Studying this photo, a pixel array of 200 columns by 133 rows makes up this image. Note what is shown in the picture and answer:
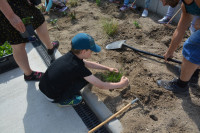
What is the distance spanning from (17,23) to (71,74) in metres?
0.83

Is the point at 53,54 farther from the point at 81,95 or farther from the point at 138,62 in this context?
the point at 138,62

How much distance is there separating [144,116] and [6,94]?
1.95 metres

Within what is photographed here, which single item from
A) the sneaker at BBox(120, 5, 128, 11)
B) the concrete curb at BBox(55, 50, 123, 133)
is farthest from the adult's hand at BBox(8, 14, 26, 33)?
the sneaker at BBox(120, 5, 128, 11)

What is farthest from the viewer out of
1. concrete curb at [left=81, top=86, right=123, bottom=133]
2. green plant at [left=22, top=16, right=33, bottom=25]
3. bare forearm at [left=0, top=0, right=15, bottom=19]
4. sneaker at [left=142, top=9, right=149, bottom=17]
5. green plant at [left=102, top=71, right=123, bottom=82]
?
sneaker at [left=142, top=9, right=149, bottom=17]

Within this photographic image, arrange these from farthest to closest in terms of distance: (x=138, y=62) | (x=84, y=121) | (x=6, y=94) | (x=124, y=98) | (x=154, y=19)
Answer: (x=154, y=19) < (x=138, y=62) < (x=6, y=94) < (x=124, y=98) < (x=84, y=121)

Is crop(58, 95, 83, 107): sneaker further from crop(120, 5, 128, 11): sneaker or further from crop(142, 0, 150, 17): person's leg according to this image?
crop(120, 5, 128, 11): sneaker

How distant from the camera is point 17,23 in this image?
1856 mm

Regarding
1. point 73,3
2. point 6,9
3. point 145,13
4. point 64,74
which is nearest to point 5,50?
point 6,9

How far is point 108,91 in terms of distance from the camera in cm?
235

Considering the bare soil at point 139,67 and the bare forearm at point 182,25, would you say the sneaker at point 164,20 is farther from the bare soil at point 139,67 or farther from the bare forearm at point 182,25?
the bare forearm at point 182,25

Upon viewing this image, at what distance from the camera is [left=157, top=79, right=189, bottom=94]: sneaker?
88.5 inches

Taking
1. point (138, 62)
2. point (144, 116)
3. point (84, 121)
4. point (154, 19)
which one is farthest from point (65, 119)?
point (154, 19)

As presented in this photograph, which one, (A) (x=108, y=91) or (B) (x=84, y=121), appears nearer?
(B) (x=84, y=121)

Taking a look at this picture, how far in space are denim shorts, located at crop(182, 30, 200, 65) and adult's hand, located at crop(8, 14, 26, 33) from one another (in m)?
1.92
